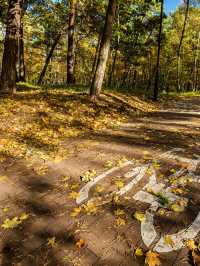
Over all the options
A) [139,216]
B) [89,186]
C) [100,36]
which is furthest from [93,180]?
[100,36]

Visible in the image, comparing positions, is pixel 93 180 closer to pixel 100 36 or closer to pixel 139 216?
pixel 139 216

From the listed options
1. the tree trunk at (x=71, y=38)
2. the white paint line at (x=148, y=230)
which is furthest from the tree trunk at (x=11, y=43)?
the white paint line at (x=148, y=230)

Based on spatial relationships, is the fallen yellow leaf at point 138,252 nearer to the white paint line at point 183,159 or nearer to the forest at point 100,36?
the white paint line at point 183,159

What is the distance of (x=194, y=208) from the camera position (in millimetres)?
4270

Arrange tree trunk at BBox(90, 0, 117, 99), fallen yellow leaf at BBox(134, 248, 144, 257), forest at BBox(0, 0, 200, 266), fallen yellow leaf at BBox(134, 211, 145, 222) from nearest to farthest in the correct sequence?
fallen yellow leaf at BBox(134, 248, 144, 257), forest at BBox(0, 0, 200, 266), fallen yellow leaf at BBox(134, 211, 145, 222), tree trunk at BBox(90, 0, 117, 99)

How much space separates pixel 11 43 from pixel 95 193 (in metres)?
7.73

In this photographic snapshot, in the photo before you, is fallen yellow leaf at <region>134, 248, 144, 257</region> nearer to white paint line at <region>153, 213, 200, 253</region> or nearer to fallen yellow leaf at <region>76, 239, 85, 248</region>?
white paint line at <region>153, 213, 200, 253</region>

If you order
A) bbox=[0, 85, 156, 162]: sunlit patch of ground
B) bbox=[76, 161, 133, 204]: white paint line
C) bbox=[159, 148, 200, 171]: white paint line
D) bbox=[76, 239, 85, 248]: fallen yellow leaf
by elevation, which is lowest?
bbox=[76, 239, 85, 248]: fallen yellow leaf

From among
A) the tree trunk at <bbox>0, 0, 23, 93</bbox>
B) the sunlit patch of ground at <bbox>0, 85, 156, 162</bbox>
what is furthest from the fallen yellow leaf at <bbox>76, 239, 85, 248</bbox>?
the tree trunk at <bbox>0, 0, 23, 93</bbox>

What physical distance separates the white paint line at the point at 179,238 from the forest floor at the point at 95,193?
0.01 m

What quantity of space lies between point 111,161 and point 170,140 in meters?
2.40

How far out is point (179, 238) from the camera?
3.62 meters

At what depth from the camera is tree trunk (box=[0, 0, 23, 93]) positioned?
10.2 m

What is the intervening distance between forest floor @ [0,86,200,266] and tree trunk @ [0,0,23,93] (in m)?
1.89
